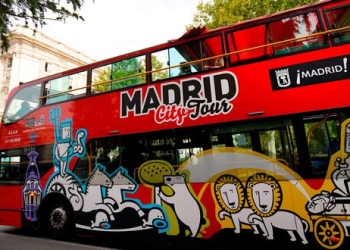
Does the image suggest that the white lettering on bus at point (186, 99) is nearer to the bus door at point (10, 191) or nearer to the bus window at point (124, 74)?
the bus window at point (124, 74)

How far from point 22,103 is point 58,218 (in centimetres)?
339

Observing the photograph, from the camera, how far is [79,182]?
579 centimetres

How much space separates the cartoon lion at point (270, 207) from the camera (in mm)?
3877

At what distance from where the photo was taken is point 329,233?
3660 millimetres

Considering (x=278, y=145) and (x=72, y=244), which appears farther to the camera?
(x=72, y=244)

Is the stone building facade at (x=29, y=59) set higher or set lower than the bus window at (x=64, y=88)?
higher

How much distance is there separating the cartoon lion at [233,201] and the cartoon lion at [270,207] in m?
0.10

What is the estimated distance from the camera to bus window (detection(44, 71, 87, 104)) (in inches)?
249

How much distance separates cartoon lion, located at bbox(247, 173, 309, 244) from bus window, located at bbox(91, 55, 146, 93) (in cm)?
311

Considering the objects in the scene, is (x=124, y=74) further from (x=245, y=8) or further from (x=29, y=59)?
(x=29, y=59)

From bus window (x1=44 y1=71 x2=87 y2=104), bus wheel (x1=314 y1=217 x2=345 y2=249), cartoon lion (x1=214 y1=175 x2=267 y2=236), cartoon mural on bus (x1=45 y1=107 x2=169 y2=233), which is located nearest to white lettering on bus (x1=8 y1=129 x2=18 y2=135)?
bus window (x1=44 y1=71 x2=87 y2=104)

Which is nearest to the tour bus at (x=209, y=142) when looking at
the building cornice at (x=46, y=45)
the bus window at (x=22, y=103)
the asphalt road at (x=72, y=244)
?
the asphalt road at (x=72, y=244)

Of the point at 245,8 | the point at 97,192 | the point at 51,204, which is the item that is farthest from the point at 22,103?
the point at 245,8

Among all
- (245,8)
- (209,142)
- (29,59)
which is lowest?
(209,142)
